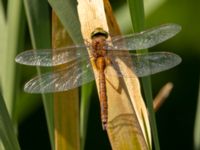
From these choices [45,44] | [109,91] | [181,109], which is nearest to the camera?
[109,91]

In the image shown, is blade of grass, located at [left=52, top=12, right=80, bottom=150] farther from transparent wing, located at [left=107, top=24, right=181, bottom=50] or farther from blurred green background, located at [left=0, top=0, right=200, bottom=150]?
blurred green background, located at [left=0, top=0, right=200, bottom=150]

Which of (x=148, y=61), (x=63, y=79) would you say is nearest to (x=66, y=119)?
(x=63, y=79)

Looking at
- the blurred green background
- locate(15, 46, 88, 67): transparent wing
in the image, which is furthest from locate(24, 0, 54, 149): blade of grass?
the blurred green background

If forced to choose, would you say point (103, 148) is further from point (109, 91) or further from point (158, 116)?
point (109, 91)

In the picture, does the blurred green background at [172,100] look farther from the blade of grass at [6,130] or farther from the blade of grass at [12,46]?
the blade of grass at [6,130]

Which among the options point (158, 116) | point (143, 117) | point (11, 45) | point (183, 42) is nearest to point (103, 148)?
point (158, 116)

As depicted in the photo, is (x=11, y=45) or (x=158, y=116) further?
(x=158, y=116)
